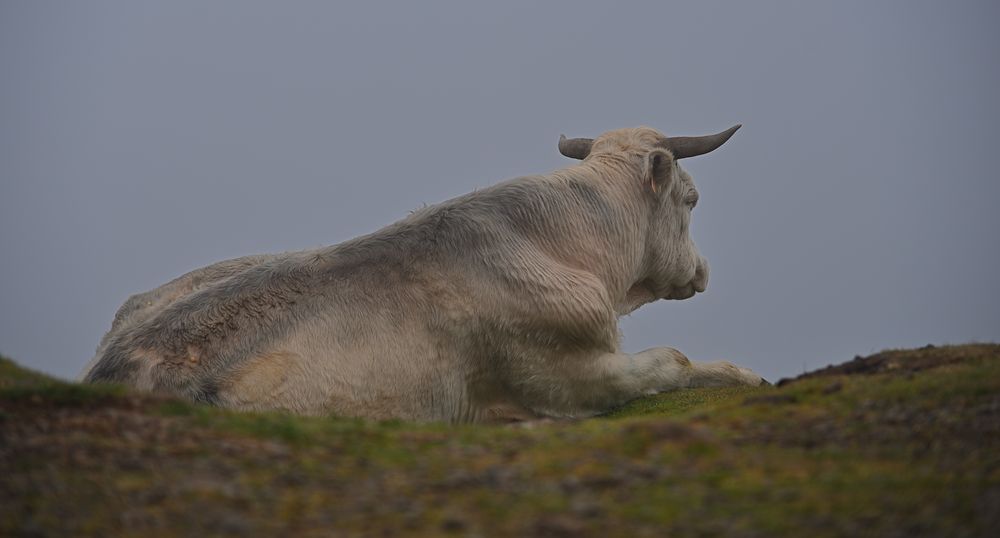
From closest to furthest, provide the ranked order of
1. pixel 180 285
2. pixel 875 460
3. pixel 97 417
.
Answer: pixel 875 460 → pixel 97 417 → pixel 180 285

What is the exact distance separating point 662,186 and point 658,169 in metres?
0.25

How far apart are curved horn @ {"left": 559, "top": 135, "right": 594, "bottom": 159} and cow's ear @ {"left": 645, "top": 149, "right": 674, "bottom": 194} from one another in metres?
1.60

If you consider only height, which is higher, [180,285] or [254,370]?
[180,285]

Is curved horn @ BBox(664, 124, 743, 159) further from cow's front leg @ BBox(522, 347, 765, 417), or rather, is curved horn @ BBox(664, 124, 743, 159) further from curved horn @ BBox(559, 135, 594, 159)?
cow's front leg @ BBox(522, 347, 765, 417)

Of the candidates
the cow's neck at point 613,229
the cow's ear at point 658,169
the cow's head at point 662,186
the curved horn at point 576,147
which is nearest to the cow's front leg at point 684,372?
the cow's neck at point 613,229

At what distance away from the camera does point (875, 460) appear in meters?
7.28

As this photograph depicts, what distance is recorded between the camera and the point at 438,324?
12602mm

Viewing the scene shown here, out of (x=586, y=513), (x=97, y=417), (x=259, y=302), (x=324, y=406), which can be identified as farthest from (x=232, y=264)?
(x=586, y=513)

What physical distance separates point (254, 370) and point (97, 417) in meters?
3.38

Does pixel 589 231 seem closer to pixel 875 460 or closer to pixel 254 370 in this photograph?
pixel 254 370

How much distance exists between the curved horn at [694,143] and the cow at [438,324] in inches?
24.9

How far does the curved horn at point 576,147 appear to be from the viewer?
1666 centimetres

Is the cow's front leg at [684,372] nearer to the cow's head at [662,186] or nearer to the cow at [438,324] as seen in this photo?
the cow at [438,324]

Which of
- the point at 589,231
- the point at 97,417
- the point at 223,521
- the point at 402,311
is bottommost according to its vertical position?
the point at 223,521
